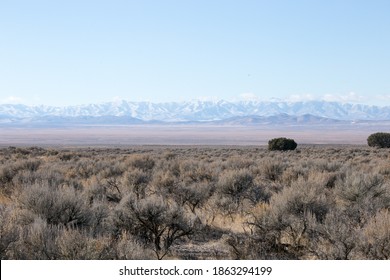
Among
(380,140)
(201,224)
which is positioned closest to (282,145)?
(380,140)

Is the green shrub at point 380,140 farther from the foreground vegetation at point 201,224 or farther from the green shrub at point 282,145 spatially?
the foreground vegetation at point 201,224

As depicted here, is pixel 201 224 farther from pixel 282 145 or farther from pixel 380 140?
pixel 380 140

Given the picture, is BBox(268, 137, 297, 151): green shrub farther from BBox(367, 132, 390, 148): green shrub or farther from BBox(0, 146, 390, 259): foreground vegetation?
BBox(0, 146, 390, 259): foreground vegetation

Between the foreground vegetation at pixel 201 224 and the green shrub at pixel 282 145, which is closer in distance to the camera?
the foreground vegetation at pixel 201 224

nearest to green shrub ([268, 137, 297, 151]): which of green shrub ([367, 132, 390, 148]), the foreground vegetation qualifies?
green shrub ([367, 132, 390, 148])

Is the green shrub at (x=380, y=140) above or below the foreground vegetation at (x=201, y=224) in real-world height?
below

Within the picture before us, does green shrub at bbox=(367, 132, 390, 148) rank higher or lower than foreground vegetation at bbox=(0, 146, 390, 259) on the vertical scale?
lower

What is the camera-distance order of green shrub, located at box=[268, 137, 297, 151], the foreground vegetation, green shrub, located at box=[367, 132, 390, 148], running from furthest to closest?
green shrub, located at box=[367, 132, 390, 148], green shrub, located at box=[268, 137, 297, 151], the foreground vegetation

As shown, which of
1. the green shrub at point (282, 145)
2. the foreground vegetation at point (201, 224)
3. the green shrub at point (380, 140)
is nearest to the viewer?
the foreground vegetation at point (201, 224)

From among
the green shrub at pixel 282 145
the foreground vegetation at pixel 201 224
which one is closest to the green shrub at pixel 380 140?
the green shrub at pixel 282 145

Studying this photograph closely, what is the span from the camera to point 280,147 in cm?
5328

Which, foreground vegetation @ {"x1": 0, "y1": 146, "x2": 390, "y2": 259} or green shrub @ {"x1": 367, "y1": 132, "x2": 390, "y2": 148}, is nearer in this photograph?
foreground vegetation @ {"x1": 0, "y1": 146, "x2": 390, "y2": 259}

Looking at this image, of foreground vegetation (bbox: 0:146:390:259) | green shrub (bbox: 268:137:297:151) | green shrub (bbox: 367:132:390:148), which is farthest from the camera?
green shrub (bbox: 367:132:390:148)
